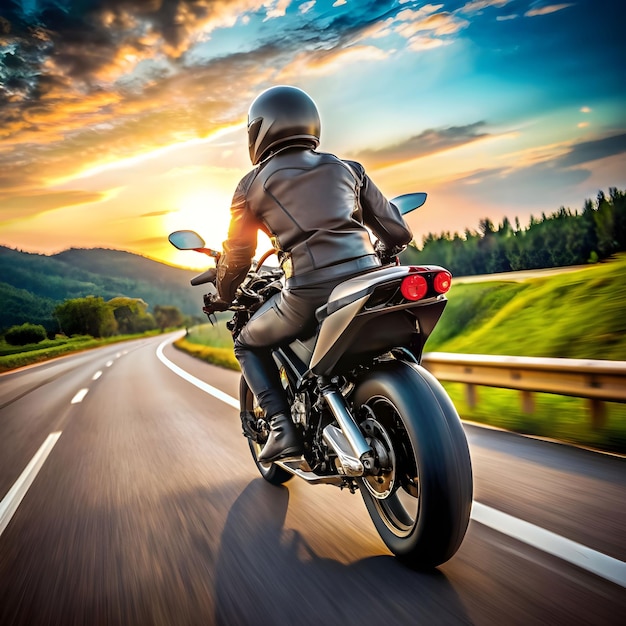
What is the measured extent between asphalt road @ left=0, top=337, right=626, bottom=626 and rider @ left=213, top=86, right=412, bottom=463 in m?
0.57

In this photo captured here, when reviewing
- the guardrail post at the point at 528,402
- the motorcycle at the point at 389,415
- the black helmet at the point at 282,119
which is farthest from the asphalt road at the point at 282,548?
the black helmet at the point at 282,119

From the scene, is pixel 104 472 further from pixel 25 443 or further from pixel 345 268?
Answer: pixel 345 268

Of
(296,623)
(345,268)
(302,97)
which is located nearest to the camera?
(296,623)

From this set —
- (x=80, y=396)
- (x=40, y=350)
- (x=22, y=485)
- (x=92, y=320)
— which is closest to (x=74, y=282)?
(x=92, y=320)

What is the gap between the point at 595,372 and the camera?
4.04m

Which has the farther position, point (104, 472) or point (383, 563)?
point (104, 472)

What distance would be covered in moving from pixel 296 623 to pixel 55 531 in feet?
6.60

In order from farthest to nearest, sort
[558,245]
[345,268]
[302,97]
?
[558,245] → [302,97] → [345,268]

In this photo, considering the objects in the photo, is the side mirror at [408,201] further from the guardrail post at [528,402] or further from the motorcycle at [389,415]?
the guardrail post at [528,402]

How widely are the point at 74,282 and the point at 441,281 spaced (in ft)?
278

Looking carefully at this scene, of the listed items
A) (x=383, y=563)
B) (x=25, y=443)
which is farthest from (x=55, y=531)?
(x=25, y=443)

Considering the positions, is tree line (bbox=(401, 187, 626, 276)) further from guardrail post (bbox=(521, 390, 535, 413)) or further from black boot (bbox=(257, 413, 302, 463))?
black boot (bbox=(257, 413, 302, 463))

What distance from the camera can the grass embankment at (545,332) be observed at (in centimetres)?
466

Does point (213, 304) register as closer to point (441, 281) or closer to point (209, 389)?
point (441, 281)
